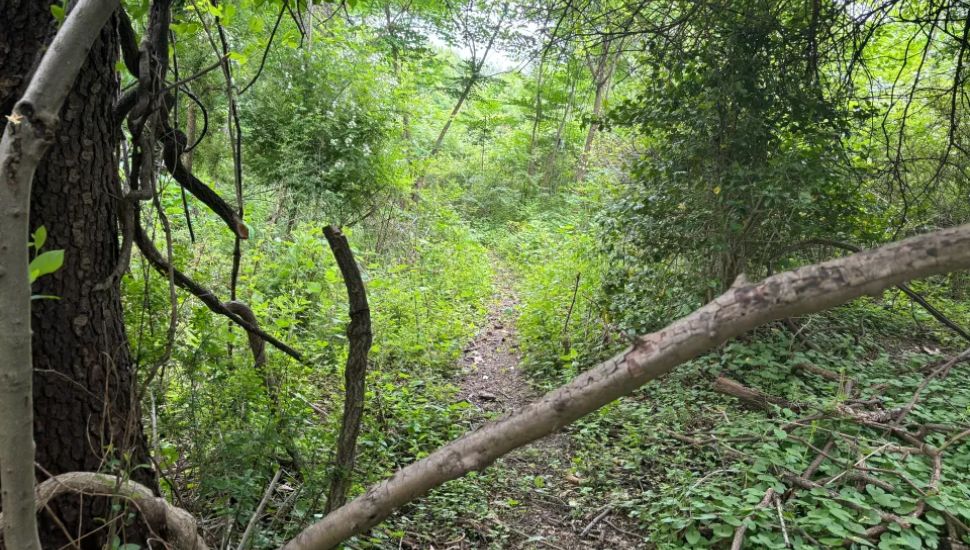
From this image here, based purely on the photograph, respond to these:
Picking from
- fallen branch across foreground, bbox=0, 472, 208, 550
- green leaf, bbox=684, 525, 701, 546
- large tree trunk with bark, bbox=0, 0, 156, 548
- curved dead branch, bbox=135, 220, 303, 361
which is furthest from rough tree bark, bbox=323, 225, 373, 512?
green leaf, bbox=684, 525, 701, 546

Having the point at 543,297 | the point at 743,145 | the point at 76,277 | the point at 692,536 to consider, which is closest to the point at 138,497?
the point at 76,277

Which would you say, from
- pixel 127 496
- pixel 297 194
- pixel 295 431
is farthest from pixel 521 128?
pixel 127 496

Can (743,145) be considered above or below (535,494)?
above

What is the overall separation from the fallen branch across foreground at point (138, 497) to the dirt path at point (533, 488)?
195 cm

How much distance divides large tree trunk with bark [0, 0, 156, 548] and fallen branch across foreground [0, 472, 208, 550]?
2.4 inches

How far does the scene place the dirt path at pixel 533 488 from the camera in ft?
10.9

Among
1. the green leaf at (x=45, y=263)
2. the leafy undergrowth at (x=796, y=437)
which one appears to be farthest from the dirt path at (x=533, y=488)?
the green leaf at (x=45, y=263)

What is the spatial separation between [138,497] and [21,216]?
47.7 inches

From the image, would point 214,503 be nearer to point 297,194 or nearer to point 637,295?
point 637,295

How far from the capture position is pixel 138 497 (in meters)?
1.74

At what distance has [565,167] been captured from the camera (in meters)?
17.0

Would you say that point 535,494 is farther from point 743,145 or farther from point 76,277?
point 743,145

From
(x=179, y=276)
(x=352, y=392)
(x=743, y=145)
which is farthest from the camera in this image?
(x=743, y=145)

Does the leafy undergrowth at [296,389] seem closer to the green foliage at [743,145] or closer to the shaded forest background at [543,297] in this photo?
the shaded forest background at [543,297]
